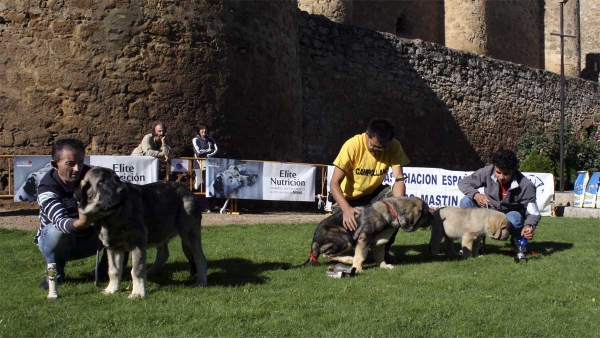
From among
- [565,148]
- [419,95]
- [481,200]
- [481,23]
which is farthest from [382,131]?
[565,148]

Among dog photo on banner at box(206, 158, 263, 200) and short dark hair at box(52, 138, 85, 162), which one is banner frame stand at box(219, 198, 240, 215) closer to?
dog photo on banner at box(206, 158, 263, 200)

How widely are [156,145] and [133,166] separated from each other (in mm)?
560

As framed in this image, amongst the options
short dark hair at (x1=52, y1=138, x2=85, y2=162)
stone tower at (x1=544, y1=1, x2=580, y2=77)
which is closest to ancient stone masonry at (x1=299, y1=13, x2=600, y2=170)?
stone tower at (x1=544, y1=1, x2=580, y2=77)

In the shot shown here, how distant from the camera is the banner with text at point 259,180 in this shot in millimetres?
12648

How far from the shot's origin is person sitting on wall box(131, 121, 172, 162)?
11844mm

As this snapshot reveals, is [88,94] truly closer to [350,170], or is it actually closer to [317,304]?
[350,170]

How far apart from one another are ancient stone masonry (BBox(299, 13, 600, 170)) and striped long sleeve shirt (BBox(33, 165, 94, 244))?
1245cm

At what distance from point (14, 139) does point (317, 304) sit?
857cm

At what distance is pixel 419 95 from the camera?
2122 centimetres

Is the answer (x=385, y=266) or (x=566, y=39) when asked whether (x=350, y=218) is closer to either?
(x=385, y=266)

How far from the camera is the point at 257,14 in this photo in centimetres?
1371

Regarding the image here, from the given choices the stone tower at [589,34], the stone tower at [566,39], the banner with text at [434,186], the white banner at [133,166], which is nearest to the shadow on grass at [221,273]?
the white banner at [133,166]

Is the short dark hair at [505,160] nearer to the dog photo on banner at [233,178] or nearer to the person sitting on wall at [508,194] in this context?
the person sitting on wall at [508,194]

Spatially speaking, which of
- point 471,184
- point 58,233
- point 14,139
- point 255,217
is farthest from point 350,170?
point 14,139
